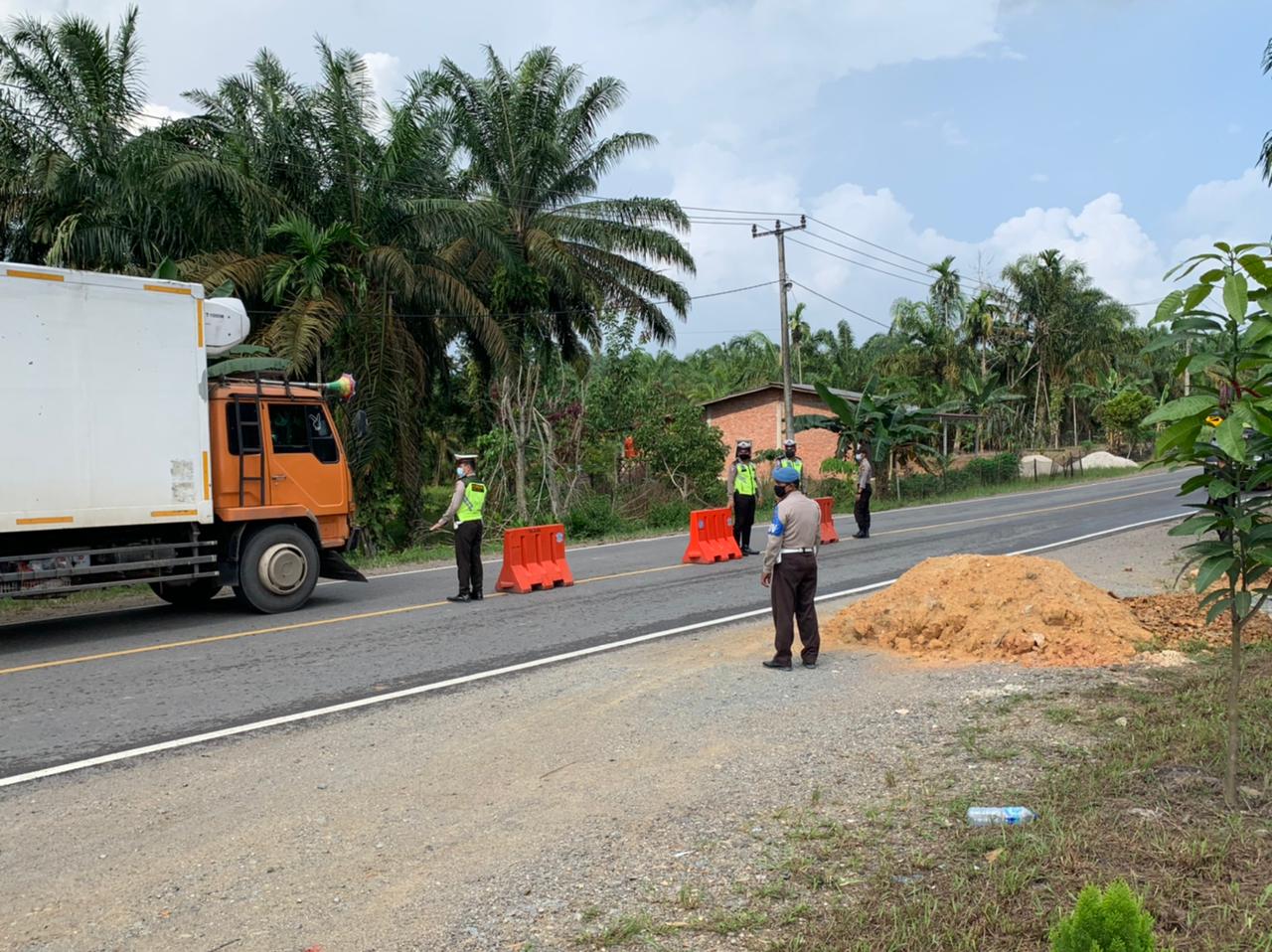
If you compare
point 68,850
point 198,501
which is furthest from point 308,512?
point 68,850

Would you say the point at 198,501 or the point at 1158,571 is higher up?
the point at 198,501

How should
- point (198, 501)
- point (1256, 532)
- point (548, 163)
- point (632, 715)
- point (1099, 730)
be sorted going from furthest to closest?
point (548, 163)
point (198, 501)
point (632, 715)
point (1099, 730)
point (1256, 532)

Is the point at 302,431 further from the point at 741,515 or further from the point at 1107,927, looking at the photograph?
the point at 1107,927

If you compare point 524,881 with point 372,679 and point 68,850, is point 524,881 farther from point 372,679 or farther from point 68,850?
point 372,679

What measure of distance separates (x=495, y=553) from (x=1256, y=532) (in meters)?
15.4

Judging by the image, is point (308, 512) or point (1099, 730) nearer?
point (1099, 730)

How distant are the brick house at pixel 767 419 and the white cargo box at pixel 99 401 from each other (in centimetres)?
2956

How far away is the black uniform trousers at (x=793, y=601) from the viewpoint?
8.60m

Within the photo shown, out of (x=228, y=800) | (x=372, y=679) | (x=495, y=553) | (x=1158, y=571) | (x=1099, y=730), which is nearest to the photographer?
(x=228, y=800)

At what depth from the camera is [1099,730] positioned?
645cm

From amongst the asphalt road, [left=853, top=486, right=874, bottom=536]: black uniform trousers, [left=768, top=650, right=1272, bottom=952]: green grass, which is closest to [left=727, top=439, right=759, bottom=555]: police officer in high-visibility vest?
the asphalt road

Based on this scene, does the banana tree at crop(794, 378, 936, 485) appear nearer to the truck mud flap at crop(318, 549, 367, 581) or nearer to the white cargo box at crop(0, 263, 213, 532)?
the truck mud flap at crop(318, 549, 367, 581)

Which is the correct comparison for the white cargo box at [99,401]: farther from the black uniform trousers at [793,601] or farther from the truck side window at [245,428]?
the black uniform trousers at [793,601]

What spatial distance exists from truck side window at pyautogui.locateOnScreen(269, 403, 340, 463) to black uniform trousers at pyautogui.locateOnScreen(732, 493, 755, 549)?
263 inches
